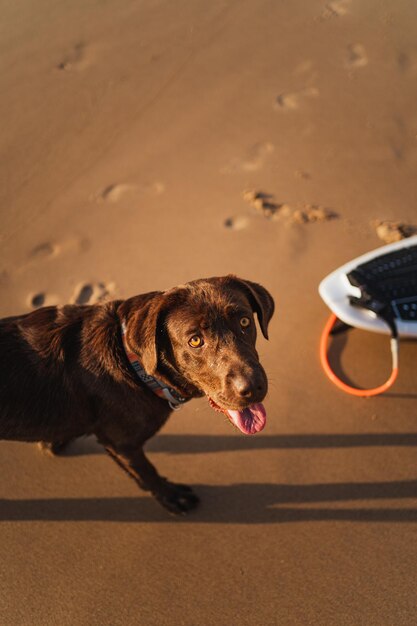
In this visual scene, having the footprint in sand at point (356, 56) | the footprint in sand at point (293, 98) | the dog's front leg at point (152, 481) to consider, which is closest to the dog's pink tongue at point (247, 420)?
the dog's front leg at point (152, 481)

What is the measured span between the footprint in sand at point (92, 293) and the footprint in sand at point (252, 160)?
5.51ft

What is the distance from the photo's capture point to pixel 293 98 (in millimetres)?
5324

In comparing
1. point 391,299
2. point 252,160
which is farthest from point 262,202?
point 391,299

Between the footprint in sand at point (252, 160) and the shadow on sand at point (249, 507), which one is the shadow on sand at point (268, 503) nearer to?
the shadow on sand at point (249, 507)

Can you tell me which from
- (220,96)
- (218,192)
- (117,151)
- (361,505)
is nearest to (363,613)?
(361,505)

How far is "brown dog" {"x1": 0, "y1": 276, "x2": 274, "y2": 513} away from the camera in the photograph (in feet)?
7.57

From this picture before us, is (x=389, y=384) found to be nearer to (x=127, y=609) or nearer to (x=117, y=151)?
(x=127, y=609)

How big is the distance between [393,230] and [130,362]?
2775mm

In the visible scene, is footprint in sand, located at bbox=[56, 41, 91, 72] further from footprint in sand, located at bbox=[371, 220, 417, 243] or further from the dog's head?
the dog's head

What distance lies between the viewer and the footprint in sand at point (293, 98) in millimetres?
5234

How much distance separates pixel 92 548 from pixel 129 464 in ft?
2.02

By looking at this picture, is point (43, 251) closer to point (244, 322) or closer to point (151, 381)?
point (151, 381)

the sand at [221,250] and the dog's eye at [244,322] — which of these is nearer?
the dog's eye at [244,322]

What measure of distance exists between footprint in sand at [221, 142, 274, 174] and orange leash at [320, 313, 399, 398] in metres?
1.88
